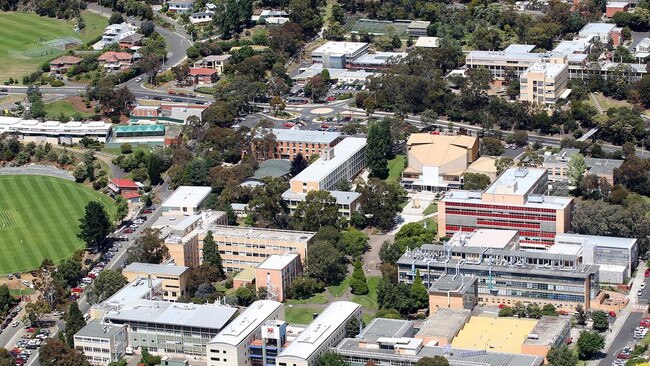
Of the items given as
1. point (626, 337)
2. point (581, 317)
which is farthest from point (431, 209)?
point (626, 337)

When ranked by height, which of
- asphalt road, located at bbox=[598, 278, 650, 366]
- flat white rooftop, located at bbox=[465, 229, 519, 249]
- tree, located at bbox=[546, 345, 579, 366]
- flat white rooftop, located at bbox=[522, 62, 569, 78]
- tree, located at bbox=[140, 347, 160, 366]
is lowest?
tree, located at bbox=[140, 347, 160, 366]

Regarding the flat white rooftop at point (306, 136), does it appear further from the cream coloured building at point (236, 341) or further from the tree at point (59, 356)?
the tree at point (59, 356)

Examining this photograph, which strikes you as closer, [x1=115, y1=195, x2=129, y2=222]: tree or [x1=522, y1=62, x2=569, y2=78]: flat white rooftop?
[x1=115, y1=195, x2=129, y2=222]: tree

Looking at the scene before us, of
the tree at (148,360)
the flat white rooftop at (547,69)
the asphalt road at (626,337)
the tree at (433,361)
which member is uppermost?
the flat white rooftop at (547,69)

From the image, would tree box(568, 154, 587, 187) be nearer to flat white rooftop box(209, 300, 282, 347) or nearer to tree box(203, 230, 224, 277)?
tree box(203, 230, 224, 277)

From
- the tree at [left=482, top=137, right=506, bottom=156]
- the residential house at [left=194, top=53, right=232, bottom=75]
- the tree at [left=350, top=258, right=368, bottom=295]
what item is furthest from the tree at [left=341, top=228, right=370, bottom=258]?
the residential house at [left=194, top=53, right=232, bottom=75]

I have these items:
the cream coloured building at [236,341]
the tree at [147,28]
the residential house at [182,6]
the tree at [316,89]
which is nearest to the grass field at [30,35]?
the tree at [147,28]
